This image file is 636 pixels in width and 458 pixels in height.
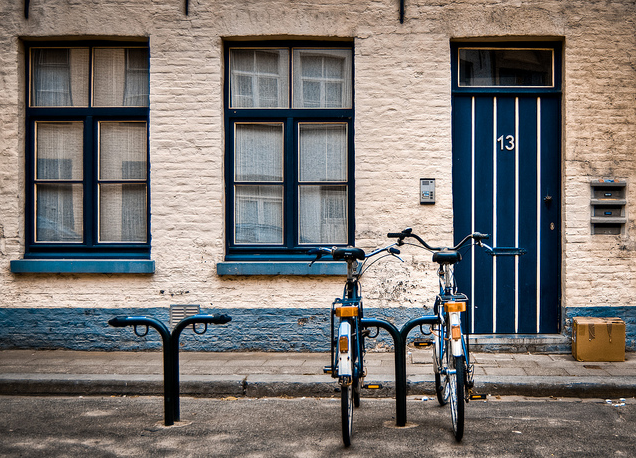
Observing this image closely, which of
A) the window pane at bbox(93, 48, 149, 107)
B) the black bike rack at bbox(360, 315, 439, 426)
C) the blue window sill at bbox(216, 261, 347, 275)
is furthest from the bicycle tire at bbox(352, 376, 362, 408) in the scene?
the window pane at bbox(93, 48, 149, 107)

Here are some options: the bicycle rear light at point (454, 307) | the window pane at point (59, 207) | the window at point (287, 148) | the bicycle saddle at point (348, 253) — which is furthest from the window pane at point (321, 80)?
the bicycle rear light at point (454, 307)

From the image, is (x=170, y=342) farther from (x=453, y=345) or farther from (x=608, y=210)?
(x=608, y=210)

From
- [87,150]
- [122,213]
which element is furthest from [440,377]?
[87,150]

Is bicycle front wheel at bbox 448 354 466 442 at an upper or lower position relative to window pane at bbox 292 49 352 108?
lower

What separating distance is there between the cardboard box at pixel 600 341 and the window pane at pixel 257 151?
379cm

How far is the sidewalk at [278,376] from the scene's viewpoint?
18.6 ft

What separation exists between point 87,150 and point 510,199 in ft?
16.5

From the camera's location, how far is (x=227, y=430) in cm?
474

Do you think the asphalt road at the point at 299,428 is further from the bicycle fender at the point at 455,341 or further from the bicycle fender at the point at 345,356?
the bicycle fender at the point at 455,341

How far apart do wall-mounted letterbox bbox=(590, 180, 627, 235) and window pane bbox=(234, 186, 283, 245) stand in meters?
3.59

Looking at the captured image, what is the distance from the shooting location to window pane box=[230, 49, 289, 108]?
730 centimetres

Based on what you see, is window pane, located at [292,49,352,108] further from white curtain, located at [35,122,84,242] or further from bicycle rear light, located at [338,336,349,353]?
bicycle rear light, located at [338,336,349,353]

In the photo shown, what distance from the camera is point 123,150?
740 centimetres

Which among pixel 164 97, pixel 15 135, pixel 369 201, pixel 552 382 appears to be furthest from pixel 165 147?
pixel 552 382
